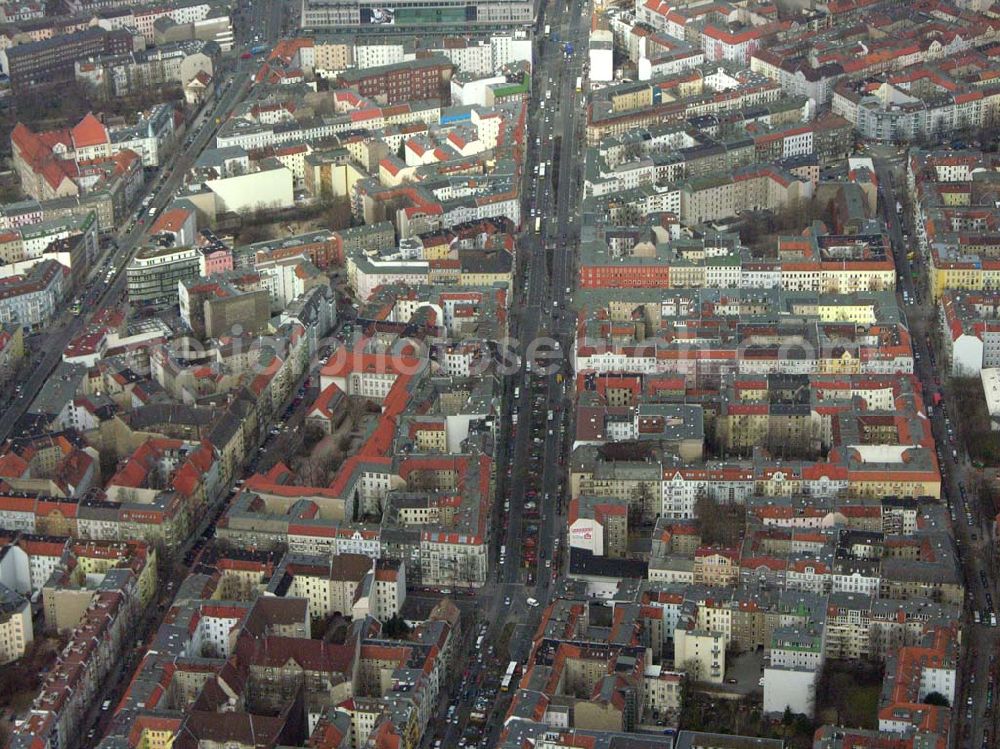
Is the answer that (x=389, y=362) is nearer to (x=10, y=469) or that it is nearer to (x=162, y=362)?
(x=162, y=362)

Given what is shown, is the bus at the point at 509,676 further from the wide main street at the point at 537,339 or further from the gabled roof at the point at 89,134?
the gabled roof at the point at 89,134

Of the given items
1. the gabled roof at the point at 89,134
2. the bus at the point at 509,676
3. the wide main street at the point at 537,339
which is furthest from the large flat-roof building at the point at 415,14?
the bus at the point at 509,676

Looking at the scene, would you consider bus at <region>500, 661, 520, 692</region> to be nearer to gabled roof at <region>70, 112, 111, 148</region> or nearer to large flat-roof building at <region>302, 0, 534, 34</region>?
gabled roof at <region>70, 112, 111, 148</region>

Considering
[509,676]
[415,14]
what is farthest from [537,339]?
[415,14]

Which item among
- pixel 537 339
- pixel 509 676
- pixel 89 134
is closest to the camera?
pixel 509 676

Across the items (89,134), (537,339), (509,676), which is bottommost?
(509,676)

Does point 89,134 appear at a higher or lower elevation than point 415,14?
lower

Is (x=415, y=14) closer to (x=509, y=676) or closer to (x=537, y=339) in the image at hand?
(x=537, y=339)

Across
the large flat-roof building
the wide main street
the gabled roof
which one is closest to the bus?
the wide main street

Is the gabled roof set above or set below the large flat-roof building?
below

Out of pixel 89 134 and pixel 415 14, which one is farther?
pixel 415 14
